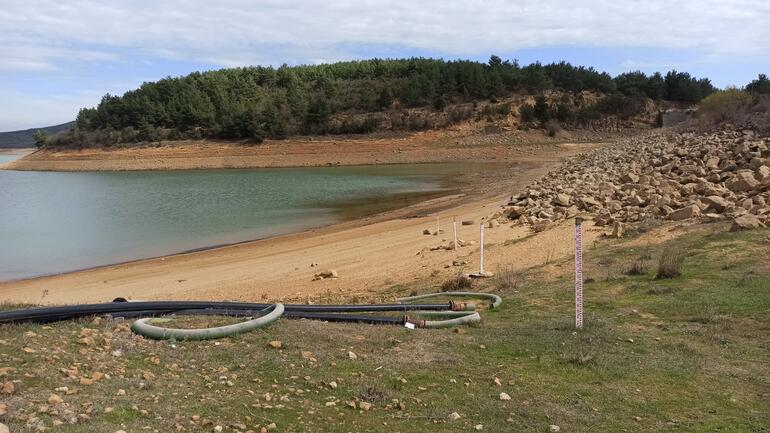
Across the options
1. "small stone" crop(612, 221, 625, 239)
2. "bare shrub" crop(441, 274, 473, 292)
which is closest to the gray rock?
A: "small stone" crop(612, 221, 625, 239)

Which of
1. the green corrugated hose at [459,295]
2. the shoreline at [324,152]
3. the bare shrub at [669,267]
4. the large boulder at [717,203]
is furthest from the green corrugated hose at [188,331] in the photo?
the shoreline at [324,152]

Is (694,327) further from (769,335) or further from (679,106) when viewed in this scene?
(679,106)

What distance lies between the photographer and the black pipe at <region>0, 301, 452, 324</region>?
5945 mm

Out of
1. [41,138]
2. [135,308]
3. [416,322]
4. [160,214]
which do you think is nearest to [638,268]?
[416,322]

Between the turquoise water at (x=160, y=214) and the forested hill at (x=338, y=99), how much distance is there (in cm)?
3306

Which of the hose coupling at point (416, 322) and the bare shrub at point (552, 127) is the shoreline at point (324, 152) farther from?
the hose coupling at point (416, 322)

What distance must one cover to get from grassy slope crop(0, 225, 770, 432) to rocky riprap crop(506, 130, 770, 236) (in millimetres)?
5614

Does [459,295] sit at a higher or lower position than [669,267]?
lower

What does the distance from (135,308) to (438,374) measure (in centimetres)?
357

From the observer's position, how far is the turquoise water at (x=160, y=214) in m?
18.9

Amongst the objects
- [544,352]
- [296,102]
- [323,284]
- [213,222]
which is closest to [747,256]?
[544,352]

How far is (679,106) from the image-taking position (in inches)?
3182

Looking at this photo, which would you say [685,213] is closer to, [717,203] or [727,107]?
[717,203]

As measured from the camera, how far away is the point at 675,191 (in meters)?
15.3
